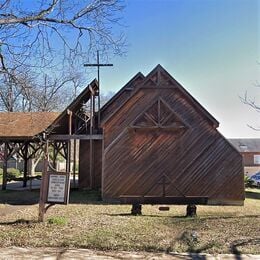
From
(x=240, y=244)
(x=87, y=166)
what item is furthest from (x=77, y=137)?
(x=240, y=244)

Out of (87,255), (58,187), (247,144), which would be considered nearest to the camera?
(87,255)

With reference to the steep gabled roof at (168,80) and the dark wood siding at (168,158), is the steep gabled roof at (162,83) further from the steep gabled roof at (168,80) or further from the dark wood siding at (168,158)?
the dark wood siding at (168,158)

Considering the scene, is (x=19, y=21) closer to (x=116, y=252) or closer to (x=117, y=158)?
(x=116, y=252)

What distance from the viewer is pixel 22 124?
23.8 metres

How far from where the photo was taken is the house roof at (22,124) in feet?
73.5

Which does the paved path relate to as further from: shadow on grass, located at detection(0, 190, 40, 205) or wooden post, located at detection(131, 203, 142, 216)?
shadow on grass, located at detection(0, 190, 40, 205)

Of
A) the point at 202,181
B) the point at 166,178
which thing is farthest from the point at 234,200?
the point at 166,178

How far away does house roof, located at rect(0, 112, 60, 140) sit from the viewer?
73.5 feet

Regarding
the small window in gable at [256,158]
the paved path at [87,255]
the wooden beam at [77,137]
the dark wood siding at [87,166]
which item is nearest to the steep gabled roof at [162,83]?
the wooden beam at [77,137]

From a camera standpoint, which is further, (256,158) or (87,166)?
(256,158)

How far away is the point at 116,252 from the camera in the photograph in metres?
7.64

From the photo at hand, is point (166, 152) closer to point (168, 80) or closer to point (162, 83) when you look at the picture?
point (162, 83)

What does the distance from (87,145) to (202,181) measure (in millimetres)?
8278

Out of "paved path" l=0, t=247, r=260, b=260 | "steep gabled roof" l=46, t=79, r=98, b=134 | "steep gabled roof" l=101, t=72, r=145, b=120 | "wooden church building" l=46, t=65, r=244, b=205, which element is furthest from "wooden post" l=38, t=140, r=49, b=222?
"steep gabled roof" l=101, t=72, r=145, b=120
